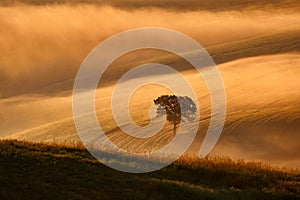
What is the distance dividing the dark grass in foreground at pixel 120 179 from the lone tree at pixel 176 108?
53.0 meters

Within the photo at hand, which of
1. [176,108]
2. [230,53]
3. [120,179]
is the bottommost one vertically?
[176,108]

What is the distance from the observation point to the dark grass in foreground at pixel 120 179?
20.5 m

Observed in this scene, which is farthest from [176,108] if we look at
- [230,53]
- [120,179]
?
[230,53]

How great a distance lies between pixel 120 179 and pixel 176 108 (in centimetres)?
5946

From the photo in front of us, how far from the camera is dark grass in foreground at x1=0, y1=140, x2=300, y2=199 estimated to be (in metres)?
20.5

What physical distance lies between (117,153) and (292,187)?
7.25 meters

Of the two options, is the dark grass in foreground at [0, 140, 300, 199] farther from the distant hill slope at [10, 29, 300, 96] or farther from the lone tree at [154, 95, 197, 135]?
the distant hill slope at [10, 29, 300, 96]

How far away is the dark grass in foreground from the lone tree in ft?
174

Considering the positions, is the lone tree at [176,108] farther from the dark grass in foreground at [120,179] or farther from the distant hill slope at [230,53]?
the dark grass in foreground at [120,179]

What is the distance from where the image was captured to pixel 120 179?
2234 centimetres

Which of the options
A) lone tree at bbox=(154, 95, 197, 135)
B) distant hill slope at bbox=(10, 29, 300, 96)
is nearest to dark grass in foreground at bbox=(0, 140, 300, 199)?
lone tree at bbox=(154, 95, 197, 135)

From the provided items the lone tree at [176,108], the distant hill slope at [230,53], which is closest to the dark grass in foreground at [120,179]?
the lone tree at [176,108]

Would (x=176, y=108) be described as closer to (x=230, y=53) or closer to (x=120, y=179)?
(x=120, y=179)

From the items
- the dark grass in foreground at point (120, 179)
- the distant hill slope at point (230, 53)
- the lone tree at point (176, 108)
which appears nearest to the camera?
A: the dark grass in foreground at point (120, 179)
